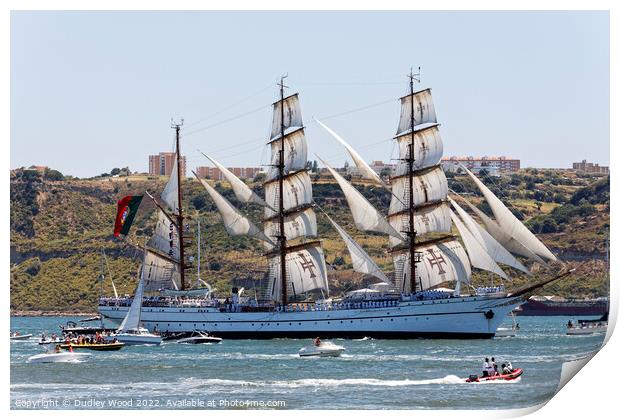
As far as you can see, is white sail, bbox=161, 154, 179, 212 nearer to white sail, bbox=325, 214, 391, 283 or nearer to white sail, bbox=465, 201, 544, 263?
white sail, bbox=325, 214, 391, 283

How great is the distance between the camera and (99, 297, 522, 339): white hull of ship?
74812 millimetres

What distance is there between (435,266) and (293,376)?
23.7 meters

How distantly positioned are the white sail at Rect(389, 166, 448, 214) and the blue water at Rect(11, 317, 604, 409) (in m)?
8.19

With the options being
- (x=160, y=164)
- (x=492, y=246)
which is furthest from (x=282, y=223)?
(x=160, y=164)

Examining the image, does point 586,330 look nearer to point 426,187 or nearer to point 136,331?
point 426,187

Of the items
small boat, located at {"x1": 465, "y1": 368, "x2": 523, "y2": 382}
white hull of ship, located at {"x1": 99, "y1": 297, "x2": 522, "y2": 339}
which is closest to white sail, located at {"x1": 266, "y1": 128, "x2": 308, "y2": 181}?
white hull of ship, located at {"x1": 99, "y1": 297, "x2": 522, "y2": 339}

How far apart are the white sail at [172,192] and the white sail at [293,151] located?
5.65 metres

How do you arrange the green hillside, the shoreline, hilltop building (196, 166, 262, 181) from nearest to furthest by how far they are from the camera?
the shoreline → the green hillside → hilltop building (196, 166, 262, 181)

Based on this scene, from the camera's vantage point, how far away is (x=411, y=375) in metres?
53.4

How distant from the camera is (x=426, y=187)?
76.6 metres

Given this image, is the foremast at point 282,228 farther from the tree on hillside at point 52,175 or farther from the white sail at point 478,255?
the tree on hillside at point 52,175

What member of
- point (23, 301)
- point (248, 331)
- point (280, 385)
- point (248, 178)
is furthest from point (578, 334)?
→ point (248, 178)

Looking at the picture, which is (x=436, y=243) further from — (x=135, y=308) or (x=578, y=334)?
(x=135, y=308)

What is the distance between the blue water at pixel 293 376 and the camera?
149ft
